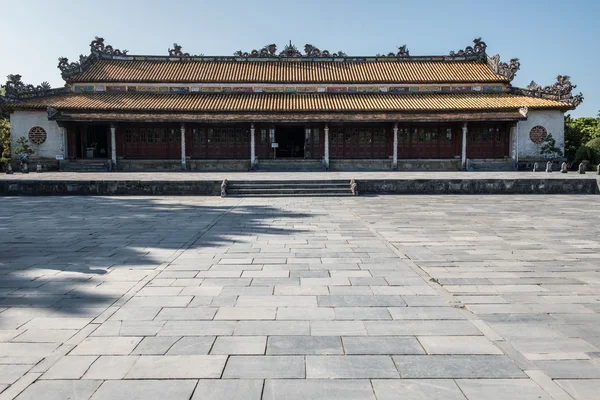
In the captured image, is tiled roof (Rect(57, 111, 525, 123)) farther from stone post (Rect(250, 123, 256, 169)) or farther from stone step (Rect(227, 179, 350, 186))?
stone step (Rect(227, 179, 350, 186))

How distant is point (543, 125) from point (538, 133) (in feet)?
1.85

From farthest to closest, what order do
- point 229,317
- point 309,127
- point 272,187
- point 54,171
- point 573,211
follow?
point 309,127
point 54,171
point 272,187
point 573,211
point 229,317

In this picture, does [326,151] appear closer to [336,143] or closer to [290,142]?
[336,143]

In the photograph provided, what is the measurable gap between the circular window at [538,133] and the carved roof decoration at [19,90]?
30.3m

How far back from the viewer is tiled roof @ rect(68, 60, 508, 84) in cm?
2791

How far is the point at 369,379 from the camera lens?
2.68 metres

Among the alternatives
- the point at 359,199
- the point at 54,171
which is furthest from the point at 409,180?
the point at 54,171

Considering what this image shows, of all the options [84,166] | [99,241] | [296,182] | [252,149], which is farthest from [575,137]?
[84,166]

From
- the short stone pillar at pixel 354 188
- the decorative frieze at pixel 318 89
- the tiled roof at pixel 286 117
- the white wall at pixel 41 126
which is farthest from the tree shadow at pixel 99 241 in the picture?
the decorative frieze at pixel 318 89

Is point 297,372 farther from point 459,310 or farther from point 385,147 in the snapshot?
point 385,147

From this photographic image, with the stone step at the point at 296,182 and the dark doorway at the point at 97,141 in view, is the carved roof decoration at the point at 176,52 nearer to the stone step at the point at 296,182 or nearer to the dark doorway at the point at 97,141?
the dark doorway at the point at 97,141

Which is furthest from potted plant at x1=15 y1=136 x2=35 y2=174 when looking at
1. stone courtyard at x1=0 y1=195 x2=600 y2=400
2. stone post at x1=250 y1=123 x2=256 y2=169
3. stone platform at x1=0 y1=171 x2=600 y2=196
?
stone courtyard at x1=0 y1=195 x2=600 y2=400

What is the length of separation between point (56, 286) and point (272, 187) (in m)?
11.2

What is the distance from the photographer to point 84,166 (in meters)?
25.4
